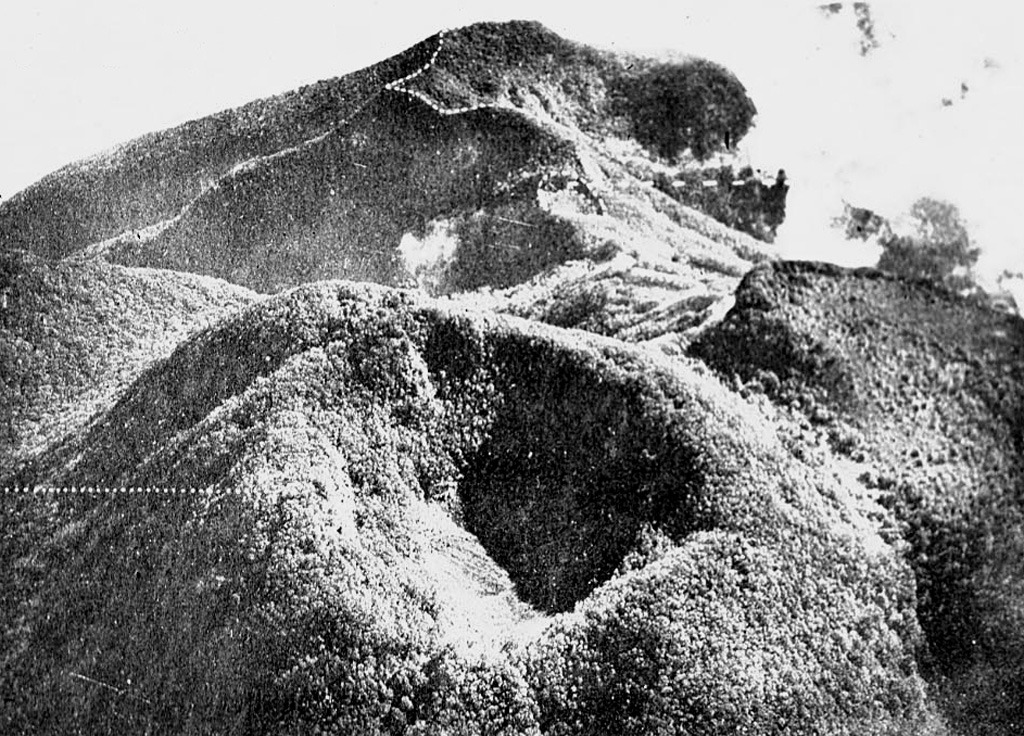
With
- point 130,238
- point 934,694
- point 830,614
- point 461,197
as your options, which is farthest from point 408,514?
point 130,238

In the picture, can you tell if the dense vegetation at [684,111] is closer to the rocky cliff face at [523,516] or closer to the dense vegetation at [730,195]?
the dense vegetation at [730,195]

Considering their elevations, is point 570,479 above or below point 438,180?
below

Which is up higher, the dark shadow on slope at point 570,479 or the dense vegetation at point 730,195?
the dark shadow on slope at point 570,479

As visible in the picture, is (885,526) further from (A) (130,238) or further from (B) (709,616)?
(A) (130,238)

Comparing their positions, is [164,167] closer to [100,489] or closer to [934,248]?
[100,489]

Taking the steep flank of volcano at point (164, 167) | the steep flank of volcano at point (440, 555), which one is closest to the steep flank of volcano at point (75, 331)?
the steep flank of volcano at point (440, 555)

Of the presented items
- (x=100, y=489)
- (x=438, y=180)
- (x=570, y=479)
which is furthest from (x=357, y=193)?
(x=570, y=479)
